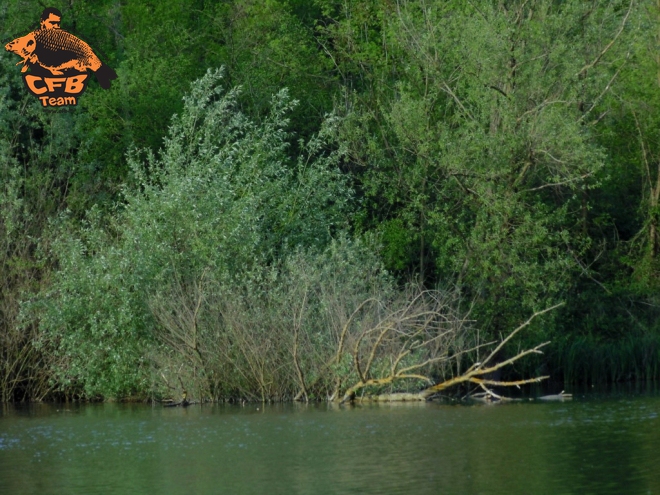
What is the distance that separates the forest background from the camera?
2383 cm

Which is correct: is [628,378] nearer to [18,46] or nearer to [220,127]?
[220,127]

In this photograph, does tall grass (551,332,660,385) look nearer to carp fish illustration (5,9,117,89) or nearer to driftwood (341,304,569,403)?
driftwood (341,304,569,403)

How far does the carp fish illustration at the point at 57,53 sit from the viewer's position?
105 ft

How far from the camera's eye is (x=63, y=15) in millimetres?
35500

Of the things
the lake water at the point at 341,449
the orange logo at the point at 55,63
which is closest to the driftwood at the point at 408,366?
the lake water at the point at 341,449

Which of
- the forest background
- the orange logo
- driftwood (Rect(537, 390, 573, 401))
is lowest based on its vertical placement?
driftwood (Rect(537, 390, 573, 401))

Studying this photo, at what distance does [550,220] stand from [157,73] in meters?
11.2

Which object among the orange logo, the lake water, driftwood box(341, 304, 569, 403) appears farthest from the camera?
the orange logo

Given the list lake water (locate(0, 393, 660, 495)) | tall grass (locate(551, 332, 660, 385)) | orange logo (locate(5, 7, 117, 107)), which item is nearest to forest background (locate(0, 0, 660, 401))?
tall grass (locate(551, 332, 660, 385))

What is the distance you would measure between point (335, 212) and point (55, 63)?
31.2 ft

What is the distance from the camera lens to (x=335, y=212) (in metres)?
29.1

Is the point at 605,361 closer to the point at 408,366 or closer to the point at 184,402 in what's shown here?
the point at 408,366

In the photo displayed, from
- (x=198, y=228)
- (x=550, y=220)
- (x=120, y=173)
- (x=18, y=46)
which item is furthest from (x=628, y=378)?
(x=18, y=46)

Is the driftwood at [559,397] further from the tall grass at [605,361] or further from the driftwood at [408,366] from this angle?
the tall grass at [605,361]
